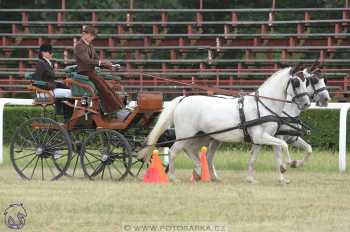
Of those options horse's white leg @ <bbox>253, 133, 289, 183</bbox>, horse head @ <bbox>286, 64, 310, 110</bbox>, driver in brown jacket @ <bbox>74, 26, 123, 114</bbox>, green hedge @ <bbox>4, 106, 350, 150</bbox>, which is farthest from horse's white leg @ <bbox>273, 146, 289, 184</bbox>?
green hedge @ <bbox>4, 106, 350, 150</bbox>

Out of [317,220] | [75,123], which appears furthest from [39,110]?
[317,220]

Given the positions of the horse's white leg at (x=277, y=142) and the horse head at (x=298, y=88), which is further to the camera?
the horse head at (x=298, y=88)

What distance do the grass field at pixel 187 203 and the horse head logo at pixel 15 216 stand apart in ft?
0.22

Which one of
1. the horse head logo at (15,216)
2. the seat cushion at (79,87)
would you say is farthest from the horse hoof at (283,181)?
the horse head logo at (15,216)

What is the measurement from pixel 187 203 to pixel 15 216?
6.36 ft

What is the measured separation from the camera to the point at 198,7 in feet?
98.1

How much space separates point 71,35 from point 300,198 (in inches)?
625

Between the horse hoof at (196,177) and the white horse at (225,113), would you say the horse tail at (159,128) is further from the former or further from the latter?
the horse hoof at (196,177)

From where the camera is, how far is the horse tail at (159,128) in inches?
566

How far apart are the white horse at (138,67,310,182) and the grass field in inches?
23.2

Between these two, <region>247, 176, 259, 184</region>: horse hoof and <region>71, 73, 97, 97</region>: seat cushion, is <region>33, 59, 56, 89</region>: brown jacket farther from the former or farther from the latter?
<region>247, 176, 259, 184</region>: horse hoof

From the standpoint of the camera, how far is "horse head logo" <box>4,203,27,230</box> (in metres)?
10.0

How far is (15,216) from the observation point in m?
10.5

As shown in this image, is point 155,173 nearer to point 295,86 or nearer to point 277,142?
point 277,142
